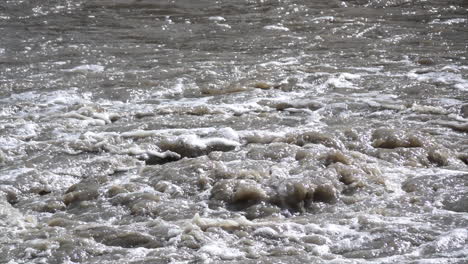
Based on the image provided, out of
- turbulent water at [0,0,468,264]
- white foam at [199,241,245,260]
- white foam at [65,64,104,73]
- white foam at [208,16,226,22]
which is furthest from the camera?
white foam at [208,16,226,22]

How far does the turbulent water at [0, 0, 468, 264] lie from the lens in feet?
14.2

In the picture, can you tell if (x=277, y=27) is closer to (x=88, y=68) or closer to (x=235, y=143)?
(x=88, y=68)

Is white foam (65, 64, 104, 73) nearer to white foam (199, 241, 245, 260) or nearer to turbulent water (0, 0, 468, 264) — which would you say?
turbulent water (0, 0, 468, 264)

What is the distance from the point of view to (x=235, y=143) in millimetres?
5863

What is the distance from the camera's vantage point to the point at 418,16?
10.8m

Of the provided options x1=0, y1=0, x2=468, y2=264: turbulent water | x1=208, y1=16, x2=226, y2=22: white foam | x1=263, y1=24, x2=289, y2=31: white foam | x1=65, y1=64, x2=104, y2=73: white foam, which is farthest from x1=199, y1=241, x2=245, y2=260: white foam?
x1=208, y1=16, x2=226, y2=22: white foam

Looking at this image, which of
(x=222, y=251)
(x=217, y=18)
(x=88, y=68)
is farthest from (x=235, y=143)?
(x=217, y=18)

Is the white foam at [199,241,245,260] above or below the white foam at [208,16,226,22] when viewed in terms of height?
below

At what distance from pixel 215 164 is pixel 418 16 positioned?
6478 mm

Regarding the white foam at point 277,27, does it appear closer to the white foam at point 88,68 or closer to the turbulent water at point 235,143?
the turbulent water at point 235,143

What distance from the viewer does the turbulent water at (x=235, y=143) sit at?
4.32 metres

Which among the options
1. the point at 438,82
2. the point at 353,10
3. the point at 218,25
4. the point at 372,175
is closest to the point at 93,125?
the point at 372,175

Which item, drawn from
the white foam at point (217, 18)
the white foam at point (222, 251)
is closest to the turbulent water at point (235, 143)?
the white foam at point (222, 251)

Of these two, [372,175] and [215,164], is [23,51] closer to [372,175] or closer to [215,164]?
[215,164]
